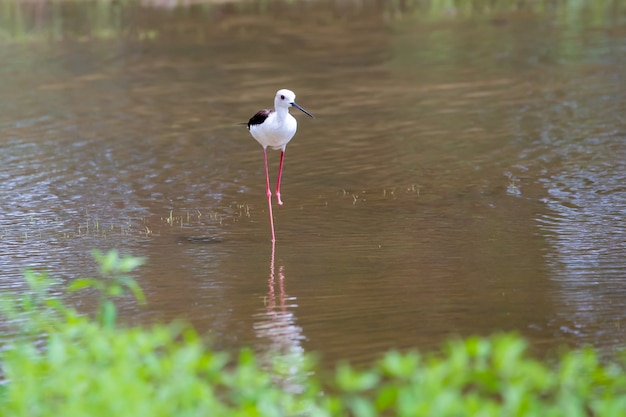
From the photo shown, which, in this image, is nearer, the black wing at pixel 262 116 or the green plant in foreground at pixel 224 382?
the green plant in foreground at pixel 224 382

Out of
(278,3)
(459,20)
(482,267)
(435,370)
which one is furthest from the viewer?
(278,3)

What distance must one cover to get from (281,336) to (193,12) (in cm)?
1936

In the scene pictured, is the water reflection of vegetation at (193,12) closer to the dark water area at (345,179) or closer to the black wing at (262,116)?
the dark water area at (345,179)

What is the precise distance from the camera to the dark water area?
6.23 metres

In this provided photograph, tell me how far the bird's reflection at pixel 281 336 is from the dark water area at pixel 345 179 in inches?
0.9

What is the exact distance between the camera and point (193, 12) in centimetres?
2417

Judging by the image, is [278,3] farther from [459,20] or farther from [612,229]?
[612,229]

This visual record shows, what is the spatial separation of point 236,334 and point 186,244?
2284 mm

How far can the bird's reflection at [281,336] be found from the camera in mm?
4996

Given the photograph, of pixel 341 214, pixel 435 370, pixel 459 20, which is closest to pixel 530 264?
pixel 341 214

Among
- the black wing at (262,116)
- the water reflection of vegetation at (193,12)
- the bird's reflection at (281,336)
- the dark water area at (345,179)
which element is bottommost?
the bird's reflection at (281,336)

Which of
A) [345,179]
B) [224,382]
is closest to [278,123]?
[345,179]

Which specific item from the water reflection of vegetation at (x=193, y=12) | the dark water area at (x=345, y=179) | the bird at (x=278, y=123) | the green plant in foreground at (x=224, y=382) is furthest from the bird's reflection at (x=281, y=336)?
the water reflection of vegetation at (x=193, y=12)

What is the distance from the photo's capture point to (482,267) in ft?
22.8
